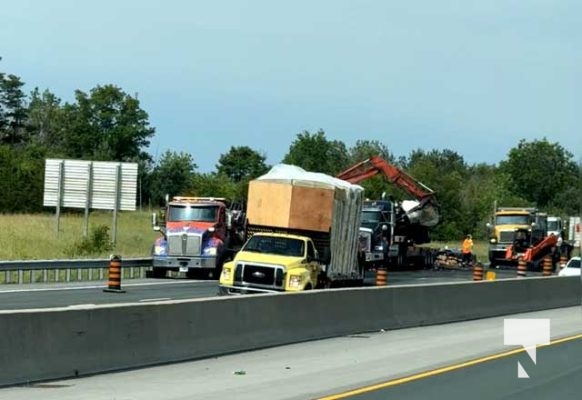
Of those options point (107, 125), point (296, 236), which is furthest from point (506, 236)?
point (107, 125)

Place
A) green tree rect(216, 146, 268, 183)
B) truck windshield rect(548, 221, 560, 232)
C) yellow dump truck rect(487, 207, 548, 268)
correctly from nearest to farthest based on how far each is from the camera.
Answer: yellow dump truck rect(487, 207, 548, 268)
truck windshield rect(548, 221, 560, 232)
green tree rect(216, 146, 268, 183)

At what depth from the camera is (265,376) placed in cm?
1406

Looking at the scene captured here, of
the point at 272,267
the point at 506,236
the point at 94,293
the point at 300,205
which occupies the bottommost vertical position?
the point at 94,293

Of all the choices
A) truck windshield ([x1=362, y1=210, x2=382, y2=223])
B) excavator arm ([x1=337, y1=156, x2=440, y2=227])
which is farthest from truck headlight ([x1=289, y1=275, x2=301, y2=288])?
excavator arm ([x1=337, y1=156, x2=440, y2=227])

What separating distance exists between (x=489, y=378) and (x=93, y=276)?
79.5 feet

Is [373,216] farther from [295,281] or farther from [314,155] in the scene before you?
[314,155]

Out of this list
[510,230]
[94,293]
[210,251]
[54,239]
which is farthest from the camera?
[510,230]

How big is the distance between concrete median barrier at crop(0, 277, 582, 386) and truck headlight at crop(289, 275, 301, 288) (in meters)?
3.06

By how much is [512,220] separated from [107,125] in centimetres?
5980

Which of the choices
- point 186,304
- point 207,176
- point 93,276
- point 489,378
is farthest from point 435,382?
point 207,176

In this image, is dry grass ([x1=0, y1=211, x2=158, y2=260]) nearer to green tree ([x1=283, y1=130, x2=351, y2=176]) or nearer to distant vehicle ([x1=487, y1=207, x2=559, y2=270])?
distant vehicle ([x1=487, y1=207, x2=559, y2=270])

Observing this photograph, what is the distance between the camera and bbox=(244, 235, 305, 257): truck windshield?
25359 millimetres

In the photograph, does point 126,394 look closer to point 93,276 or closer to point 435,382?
point 435,382

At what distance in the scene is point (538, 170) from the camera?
158 meters
